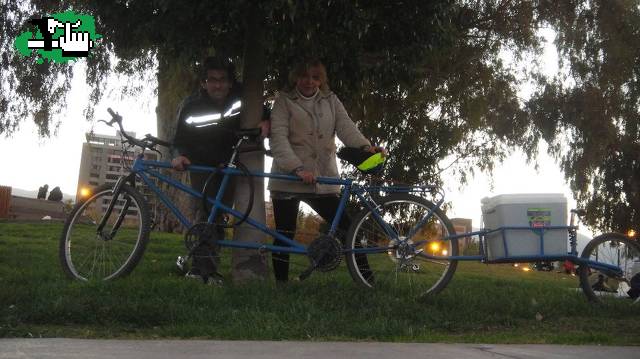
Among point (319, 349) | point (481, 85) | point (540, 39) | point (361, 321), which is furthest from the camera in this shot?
point (540, 39)

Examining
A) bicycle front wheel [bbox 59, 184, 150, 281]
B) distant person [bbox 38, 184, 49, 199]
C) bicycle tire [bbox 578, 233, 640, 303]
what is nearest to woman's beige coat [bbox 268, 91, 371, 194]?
bicycle front wheel [bbox 59, 184, 150, 281]

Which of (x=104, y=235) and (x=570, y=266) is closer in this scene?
(x=104, y=235)

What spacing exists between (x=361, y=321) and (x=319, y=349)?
3.52ft

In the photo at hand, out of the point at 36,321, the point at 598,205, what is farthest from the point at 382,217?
the point at 598,205

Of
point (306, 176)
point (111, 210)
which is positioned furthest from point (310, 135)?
point (111, 210)

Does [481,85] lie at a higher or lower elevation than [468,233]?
higher

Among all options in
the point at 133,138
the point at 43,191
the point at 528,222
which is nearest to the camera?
the point at 528,222

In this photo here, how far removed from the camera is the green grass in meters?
3.83

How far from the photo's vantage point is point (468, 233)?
5.26m

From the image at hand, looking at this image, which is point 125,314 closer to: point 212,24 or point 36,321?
point 36,321

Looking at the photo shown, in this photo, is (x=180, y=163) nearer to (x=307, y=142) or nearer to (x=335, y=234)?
(x=307, y=142)

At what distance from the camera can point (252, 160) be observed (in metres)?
5.93

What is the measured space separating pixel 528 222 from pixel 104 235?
10.7ft

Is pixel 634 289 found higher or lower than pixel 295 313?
higher
